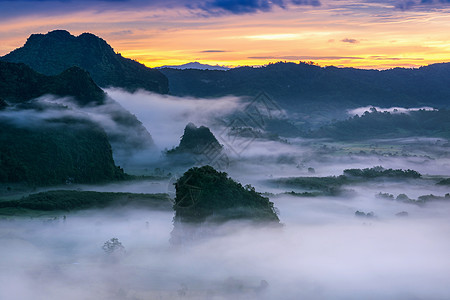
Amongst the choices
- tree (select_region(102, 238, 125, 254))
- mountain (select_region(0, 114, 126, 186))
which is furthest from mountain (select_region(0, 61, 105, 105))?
tree (select_region(102, 238, 125, 254))

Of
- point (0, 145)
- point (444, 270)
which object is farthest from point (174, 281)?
point (0, 145)

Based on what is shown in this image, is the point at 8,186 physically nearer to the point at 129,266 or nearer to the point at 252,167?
the point at 129,266

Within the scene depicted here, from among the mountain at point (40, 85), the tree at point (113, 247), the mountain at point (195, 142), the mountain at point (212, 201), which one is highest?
the mountain at point (40, 85)

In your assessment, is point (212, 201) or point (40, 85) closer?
point (212, 201)

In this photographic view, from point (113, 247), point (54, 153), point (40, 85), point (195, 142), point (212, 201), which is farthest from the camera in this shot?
point (195, 142)

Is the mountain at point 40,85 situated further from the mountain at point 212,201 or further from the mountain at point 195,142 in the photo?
the mountain at point 212,201

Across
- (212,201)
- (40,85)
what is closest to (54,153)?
(40,85)

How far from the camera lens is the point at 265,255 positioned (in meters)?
58.0

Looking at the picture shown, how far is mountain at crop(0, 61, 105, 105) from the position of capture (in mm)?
147375

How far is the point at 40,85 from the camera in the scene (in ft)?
511

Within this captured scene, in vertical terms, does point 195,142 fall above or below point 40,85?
below

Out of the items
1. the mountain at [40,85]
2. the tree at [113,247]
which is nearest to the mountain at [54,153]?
the mountain at [40,85]

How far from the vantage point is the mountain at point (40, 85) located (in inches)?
5802

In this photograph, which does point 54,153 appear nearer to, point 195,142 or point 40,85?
point 40,85
